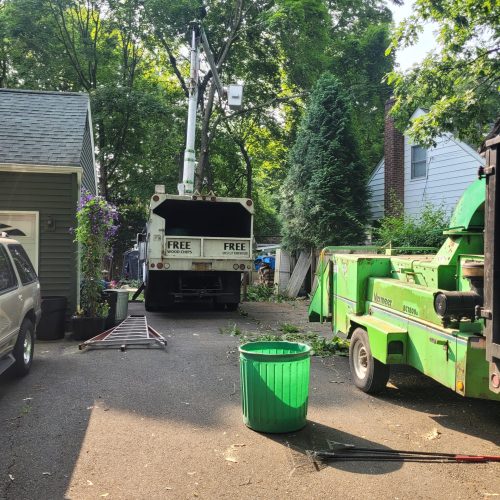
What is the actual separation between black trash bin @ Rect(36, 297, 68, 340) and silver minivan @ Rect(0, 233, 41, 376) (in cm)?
173

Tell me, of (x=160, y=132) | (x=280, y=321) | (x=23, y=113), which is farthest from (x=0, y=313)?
(x=160, y=132)

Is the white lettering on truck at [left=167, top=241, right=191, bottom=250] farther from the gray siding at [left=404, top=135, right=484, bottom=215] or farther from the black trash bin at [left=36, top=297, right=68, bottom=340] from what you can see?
the gray siding at [left=404, top=135, right=484, bottom=215]

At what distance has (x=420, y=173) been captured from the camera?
16.2 m

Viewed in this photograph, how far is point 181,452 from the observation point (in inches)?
161

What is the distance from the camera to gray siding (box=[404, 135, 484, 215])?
46.6ft

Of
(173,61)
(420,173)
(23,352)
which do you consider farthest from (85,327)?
(173,61)

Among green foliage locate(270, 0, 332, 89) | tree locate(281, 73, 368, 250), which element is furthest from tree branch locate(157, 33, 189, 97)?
tree locate(281, 73, 368, 250)

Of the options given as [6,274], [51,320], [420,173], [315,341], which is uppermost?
[420,173]

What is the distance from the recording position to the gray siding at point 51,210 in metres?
10.1

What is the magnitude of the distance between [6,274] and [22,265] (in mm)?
789

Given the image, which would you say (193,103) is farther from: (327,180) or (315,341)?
(315,341)

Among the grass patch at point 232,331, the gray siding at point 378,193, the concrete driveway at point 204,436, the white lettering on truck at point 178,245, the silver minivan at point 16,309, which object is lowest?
the concrete driveway at point 204,436

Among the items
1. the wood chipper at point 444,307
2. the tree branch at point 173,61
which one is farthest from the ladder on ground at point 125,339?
the tree branch at point 173,61

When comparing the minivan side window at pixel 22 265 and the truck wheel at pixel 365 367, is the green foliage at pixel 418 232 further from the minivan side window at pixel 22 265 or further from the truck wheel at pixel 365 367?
the minivan side window at pixel 22 265
